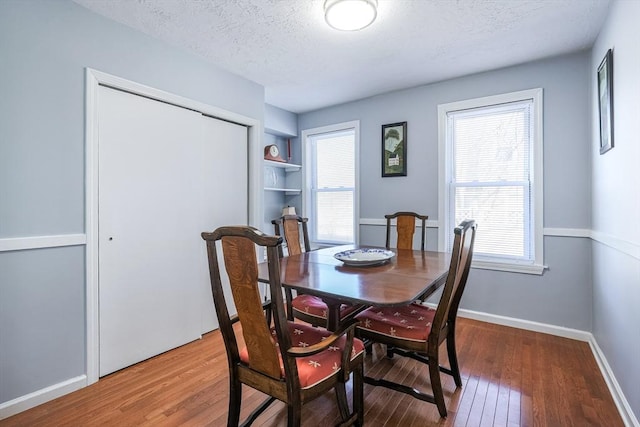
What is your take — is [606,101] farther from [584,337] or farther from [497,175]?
[584,337]

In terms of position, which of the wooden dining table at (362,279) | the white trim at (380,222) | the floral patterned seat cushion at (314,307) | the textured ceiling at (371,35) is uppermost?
the textured ceiling at (371,35)

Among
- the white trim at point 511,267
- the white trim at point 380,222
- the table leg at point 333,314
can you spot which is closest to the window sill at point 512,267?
the white trim at point 511,267

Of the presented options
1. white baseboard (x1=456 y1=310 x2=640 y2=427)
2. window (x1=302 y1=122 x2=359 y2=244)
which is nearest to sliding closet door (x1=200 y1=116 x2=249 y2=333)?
window (x1=302 y1=122 x2=359 y2=244)

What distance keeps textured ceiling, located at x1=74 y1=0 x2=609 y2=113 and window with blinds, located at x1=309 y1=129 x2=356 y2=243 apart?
1.07 m

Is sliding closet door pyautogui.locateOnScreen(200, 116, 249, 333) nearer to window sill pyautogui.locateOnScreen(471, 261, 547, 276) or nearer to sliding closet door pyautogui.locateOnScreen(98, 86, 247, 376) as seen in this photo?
sliding closet door pyautogui.locateOnScreen(98, 86, 247, 376)

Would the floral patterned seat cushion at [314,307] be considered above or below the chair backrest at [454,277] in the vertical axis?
below

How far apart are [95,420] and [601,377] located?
122 inches

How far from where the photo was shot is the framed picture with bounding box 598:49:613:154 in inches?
77.0

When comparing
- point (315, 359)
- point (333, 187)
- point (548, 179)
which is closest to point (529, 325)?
point (548, 179)

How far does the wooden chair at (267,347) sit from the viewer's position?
1190mm

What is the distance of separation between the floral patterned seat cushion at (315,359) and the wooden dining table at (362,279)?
19 centimetres

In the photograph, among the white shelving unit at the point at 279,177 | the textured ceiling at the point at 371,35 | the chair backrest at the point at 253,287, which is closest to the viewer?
the chair backrest at the point at 253,287

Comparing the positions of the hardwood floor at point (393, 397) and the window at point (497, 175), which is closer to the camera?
the hardwood floor at point (393, 397)

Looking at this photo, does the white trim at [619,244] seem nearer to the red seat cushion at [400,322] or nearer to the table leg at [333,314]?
the red seat cushion at [400,322]
